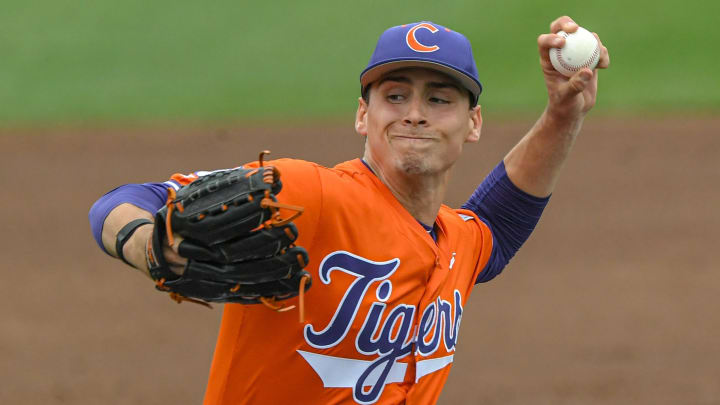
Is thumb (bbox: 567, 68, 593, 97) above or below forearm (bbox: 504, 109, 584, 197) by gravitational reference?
above

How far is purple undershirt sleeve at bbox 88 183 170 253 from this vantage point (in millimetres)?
2395

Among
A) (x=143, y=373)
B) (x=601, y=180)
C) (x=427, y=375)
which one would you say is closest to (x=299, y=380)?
(x=427, y=375)

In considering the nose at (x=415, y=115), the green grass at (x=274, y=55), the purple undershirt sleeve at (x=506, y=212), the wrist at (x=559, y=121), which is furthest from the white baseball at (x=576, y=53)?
the green grass at (x=274, y=55)

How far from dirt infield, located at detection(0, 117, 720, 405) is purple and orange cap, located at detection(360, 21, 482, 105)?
4.32 meters

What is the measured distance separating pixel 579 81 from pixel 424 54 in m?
0.69

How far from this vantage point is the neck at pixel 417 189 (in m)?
2.90

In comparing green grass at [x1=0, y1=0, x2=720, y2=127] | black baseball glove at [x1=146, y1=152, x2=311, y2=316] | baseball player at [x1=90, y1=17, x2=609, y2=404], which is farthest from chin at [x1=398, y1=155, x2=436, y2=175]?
green grass at [x1=0, y1=0, x2=720, y2=127]

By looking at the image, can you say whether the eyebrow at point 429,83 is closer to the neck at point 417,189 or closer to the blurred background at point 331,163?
the neck at point 417,189

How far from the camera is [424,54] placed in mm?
2820

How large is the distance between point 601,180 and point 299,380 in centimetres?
953

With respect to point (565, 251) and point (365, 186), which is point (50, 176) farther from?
point (365, 186)

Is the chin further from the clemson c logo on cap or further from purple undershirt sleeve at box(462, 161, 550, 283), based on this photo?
purple undershirt sleeve at box(462, 161, 550, 283)

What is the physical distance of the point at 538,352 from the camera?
7660 millimetres

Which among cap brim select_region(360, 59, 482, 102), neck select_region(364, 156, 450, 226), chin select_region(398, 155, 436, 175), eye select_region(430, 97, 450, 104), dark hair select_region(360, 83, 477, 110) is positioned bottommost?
neck select_region(364, 156, 450, 226)
